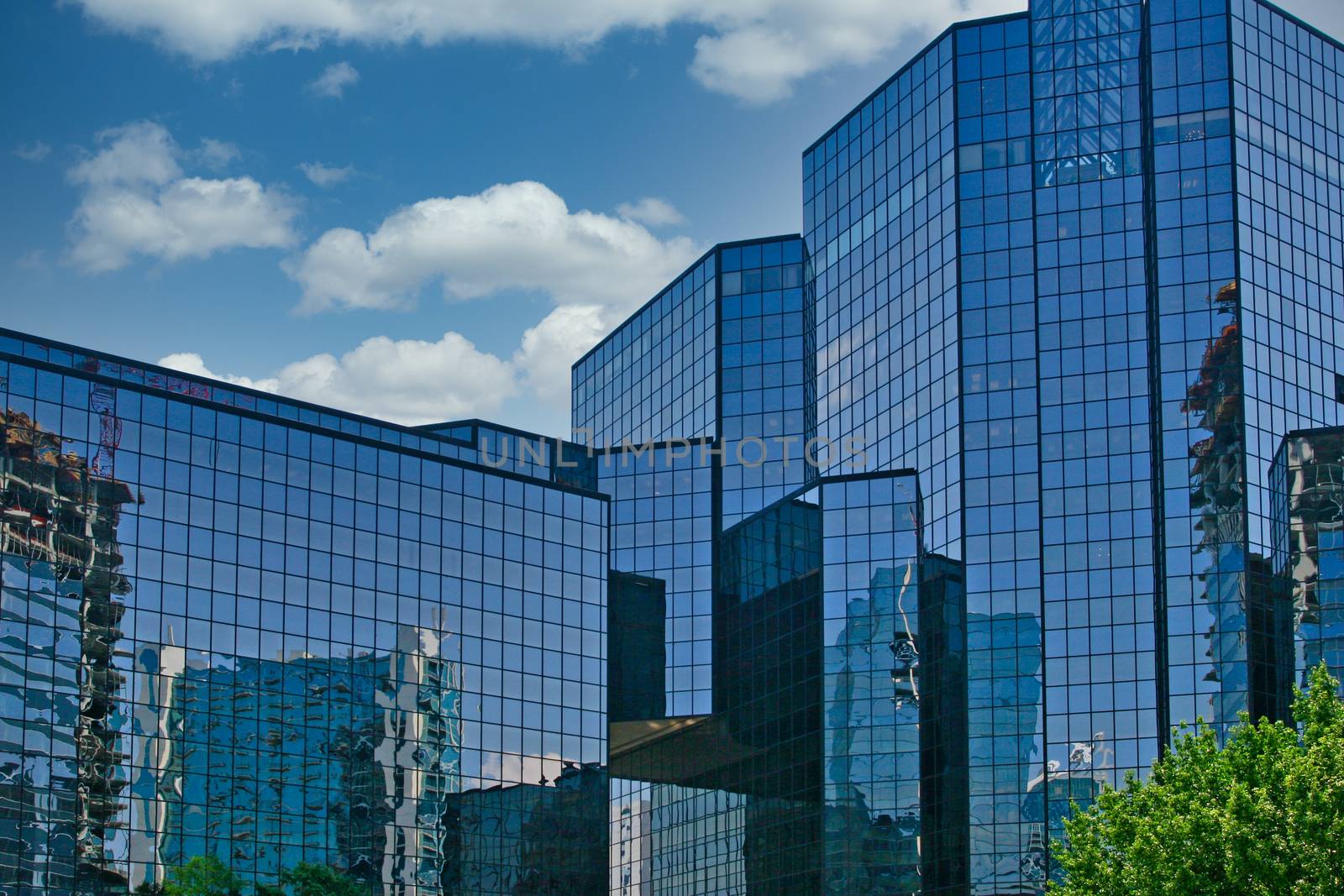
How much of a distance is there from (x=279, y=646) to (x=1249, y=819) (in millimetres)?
61265

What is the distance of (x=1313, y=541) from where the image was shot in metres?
102

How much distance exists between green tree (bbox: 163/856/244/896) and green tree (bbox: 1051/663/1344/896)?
153 ft

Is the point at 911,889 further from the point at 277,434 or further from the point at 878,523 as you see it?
the point at 277,434

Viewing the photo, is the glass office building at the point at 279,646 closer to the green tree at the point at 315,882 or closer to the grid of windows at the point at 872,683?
the green tree at the point at 315,882

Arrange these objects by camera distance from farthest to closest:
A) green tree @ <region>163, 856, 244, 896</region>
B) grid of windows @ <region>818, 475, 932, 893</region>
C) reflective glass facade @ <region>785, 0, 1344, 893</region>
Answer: grid of windows @ <region>818, 475, 932, 893</region> < reflective glass facade @ <region>785, 0, 1344, 893</region> < green tree @ <region>163, 856, 244, 896</region>

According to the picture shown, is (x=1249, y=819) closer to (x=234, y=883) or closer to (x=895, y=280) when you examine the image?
(x=234, y=883)

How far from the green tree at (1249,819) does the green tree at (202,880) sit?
1840 inches

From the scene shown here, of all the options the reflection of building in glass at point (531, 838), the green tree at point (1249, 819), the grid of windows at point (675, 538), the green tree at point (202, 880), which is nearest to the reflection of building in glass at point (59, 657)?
the green tree at point (202, 880)

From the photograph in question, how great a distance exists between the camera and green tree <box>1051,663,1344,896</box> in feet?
167

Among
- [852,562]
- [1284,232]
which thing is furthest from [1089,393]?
[852,562]

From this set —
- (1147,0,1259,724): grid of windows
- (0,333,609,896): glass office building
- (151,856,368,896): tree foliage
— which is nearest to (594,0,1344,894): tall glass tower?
(1147,0,1259,724): grid of windows

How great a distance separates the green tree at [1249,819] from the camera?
51000 mm

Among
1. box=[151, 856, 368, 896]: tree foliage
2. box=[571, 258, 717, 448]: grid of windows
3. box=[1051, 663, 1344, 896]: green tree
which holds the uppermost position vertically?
box=[571, 258, 717, 448]: grid of windows

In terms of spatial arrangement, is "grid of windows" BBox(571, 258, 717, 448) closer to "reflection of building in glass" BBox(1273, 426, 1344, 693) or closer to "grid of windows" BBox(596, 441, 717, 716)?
"grid of windows" BBox(596, 441, 717, 716)
